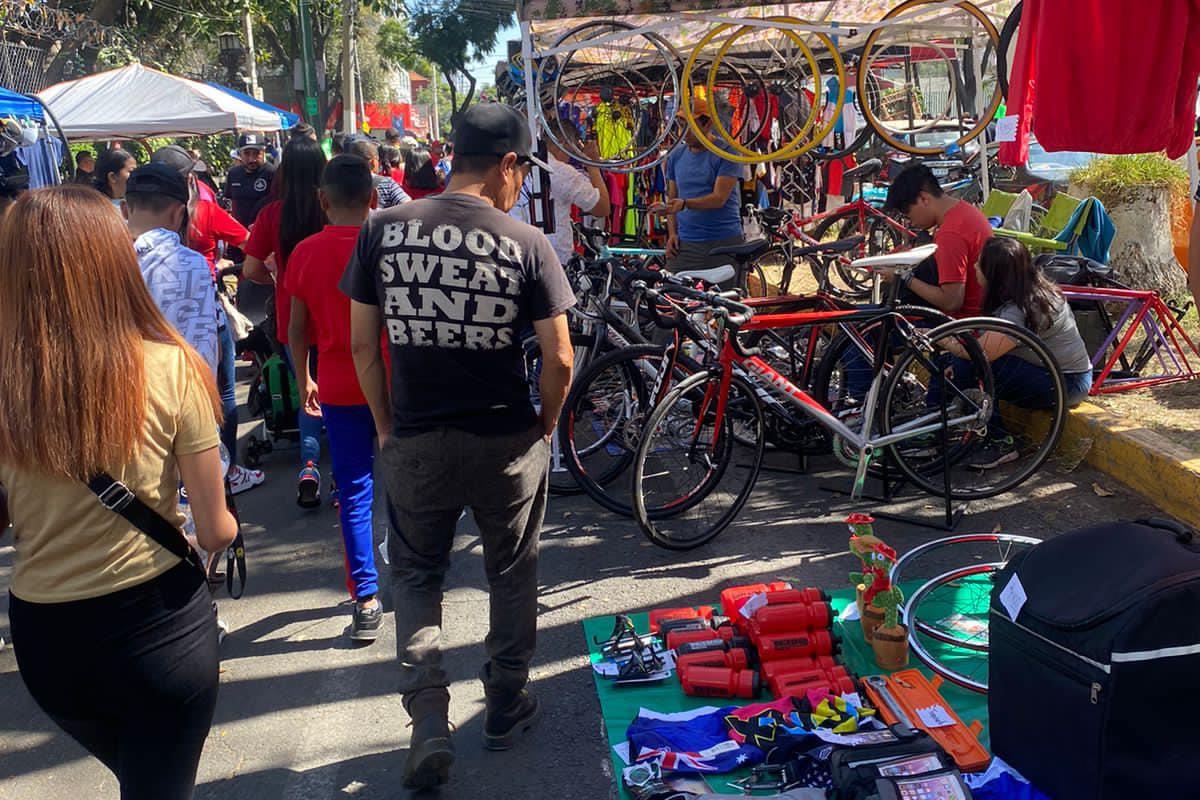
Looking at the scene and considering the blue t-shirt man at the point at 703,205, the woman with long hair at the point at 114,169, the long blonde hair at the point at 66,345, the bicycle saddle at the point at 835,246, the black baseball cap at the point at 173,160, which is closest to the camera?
the long blonde hair at the point at 66,345

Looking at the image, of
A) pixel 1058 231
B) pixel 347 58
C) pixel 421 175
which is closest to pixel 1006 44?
pixel 1058 231

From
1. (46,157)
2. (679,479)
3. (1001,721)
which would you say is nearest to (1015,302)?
(679,479)

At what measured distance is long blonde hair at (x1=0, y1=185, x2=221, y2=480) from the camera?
76.2 inches

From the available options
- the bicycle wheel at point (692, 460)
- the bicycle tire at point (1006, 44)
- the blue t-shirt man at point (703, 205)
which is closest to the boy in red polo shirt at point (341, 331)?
the bicycle wheel at point (692, 460)

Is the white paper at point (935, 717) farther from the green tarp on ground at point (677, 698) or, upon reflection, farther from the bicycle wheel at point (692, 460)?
the bicycle wheel at point (692, 460)

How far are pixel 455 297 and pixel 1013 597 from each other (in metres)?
1.80

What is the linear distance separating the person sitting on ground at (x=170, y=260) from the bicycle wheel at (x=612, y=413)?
71.7 inches

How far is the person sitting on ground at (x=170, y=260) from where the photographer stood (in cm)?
376

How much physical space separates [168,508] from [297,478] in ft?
13.8

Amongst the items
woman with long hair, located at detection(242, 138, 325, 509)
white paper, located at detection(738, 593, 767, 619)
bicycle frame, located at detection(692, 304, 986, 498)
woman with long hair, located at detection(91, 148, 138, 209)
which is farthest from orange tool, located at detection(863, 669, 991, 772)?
woman with long hair, located at detection(91, 148, 138, 209)

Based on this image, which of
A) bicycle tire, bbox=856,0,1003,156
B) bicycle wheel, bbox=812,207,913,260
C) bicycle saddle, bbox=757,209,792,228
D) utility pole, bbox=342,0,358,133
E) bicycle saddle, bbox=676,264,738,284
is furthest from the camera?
utility pole, bbox=342,0,358,133

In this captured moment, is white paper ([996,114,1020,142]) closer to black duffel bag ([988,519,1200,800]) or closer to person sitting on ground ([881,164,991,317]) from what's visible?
person sitting on ground ([881,164,991,317])

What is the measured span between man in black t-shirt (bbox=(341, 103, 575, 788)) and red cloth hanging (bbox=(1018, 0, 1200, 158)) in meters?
2.43

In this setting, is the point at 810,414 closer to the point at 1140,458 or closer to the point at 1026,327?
the point at 1026,327
